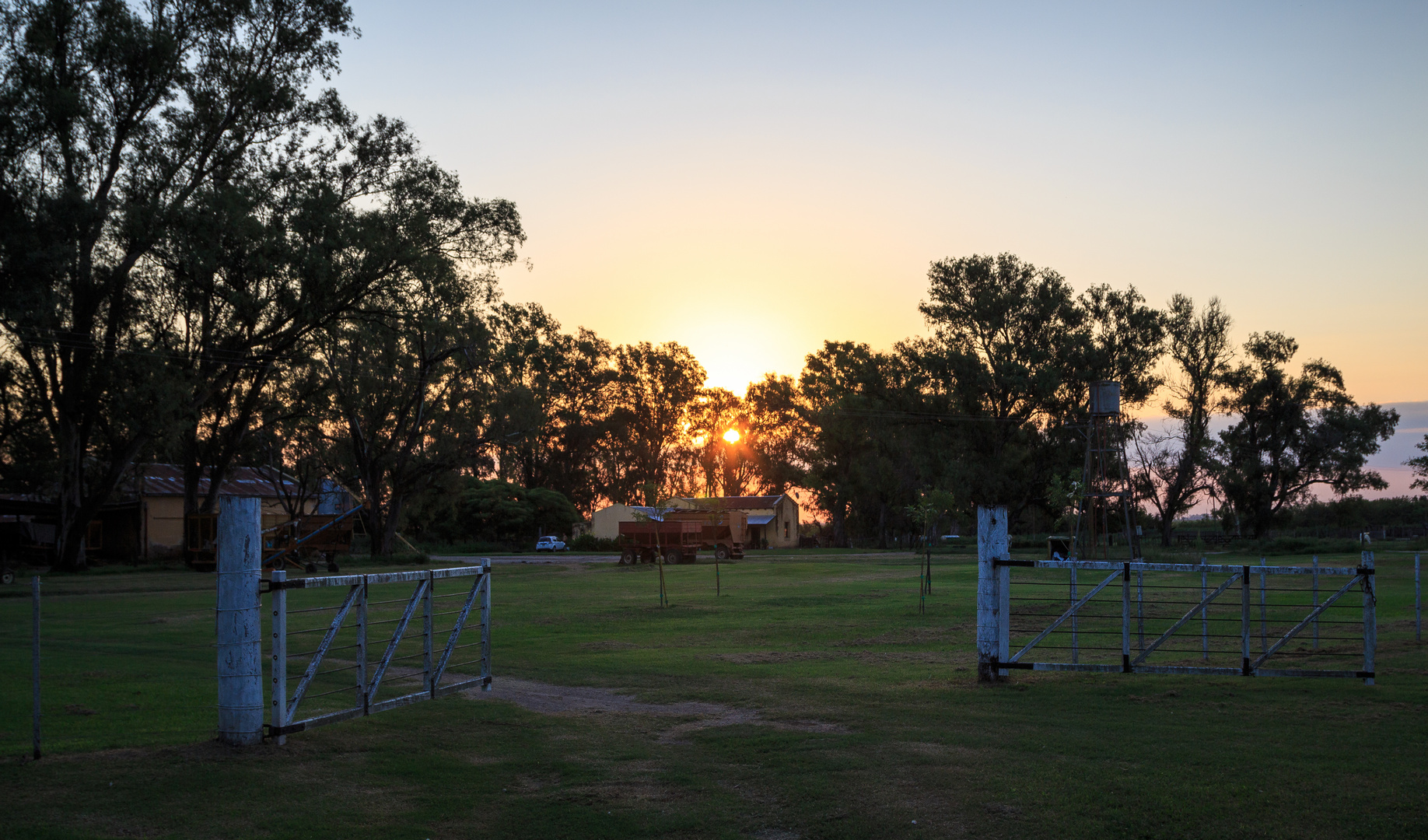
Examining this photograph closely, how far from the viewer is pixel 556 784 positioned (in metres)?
7.85

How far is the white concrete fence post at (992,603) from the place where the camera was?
12.5 m

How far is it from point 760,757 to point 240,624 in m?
4.48

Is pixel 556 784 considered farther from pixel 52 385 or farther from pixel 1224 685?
pixel 52 385

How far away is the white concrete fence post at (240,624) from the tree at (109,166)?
31.5m

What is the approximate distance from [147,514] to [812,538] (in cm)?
5099

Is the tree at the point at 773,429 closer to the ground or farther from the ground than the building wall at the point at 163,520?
farther from the ground

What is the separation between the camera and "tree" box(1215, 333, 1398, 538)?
6794cm

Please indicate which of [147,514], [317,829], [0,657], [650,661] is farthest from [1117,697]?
[147,514]

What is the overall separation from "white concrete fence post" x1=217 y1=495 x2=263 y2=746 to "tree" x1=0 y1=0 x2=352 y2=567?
103 ft

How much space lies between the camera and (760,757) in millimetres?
8688

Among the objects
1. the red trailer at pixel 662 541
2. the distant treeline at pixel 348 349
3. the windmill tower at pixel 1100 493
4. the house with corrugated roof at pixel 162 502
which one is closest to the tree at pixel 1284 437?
the distant treeline at pixel 348 349

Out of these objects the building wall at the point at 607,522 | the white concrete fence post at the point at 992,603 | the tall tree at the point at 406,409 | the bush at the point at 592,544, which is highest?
the tall tree at the point at 406,409

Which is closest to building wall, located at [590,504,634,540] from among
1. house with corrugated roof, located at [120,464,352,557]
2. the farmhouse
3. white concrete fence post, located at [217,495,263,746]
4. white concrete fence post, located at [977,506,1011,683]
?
the farmhouse

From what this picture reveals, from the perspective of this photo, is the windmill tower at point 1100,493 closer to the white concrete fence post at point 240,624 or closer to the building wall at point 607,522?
the white concrete fence post at point 240,624
